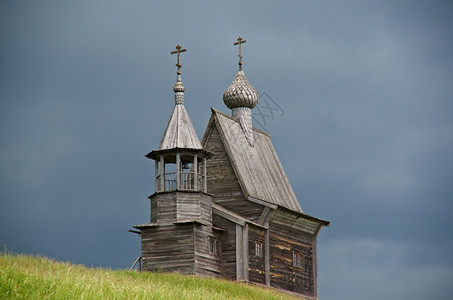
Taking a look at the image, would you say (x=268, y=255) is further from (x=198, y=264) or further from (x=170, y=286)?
(x=170, y=286)

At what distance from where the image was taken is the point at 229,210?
42969 mm

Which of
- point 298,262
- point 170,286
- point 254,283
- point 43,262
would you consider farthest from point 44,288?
point 298,262

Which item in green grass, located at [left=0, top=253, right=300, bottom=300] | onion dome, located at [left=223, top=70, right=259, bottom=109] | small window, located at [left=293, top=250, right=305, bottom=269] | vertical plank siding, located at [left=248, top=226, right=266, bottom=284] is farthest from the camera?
onion dome, located at [left=223, top=70, right=259, bottom=109]

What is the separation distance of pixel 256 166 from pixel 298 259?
5.24m

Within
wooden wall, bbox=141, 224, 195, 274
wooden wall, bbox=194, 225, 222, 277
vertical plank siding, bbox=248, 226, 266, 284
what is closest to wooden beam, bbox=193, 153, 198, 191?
wooden wall, bbox=194, 225, 222, 277

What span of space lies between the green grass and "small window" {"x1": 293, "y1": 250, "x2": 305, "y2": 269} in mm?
7532

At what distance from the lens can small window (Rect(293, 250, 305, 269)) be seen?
45.3 meters

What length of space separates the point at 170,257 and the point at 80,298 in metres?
15.1

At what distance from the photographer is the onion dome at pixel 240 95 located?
156 feet

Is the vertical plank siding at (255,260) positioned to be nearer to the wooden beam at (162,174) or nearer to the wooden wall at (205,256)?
the wooden wall at (205,256)

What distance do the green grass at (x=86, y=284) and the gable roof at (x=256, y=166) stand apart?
281 inches

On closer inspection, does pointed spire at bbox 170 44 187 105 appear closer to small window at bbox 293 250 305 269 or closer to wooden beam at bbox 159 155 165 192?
wooden beam at bbox 159 155 165 192

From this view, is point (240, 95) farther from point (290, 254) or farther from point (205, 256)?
point (205, 256)

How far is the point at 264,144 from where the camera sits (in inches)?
1933
